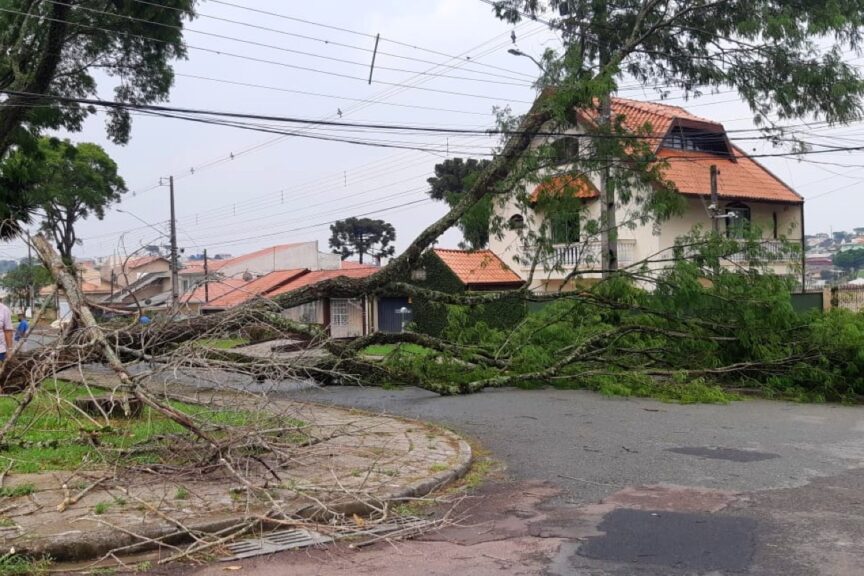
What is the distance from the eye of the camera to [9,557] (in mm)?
4730

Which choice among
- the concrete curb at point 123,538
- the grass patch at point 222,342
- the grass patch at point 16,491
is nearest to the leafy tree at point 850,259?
the grass patch at point 222,342

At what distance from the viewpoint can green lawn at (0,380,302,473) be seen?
6.70 m

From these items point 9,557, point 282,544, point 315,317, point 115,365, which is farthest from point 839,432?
point 315,317

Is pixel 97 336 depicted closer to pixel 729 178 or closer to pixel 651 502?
pixel 651 502

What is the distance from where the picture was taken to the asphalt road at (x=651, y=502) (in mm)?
4840

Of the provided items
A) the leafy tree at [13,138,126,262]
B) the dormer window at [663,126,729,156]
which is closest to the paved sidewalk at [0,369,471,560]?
the dormer window at [663,126,729,156]

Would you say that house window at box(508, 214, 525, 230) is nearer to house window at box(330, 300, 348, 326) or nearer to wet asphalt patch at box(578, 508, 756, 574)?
wet asphalt patch at box(578, 508, 756, 574)

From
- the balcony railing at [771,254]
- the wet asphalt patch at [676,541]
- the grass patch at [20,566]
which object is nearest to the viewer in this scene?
the grass patch at [20,566]

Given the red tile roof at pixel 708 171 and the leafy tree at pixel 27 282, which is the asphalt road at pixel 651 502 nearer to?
the leafy tree at pixel 27 282

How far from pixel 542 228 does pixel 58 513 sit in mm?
9781

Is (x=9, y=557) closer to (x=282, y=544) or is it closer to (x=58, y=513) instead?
(x=58, y=513)

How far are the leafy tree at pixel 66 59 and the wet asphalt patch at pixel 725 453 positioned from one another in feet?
36.9

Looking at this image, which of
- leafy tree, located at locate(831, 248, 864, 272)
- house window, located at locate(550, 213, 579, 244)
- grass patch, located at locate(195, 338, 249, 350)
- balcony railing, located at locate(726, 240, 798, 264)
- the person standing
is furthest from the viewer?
leafy tree, located at locate(831, 248, 864, 272)

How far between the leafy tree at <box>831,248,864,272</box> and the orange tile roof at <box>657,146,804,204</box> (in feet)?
114
